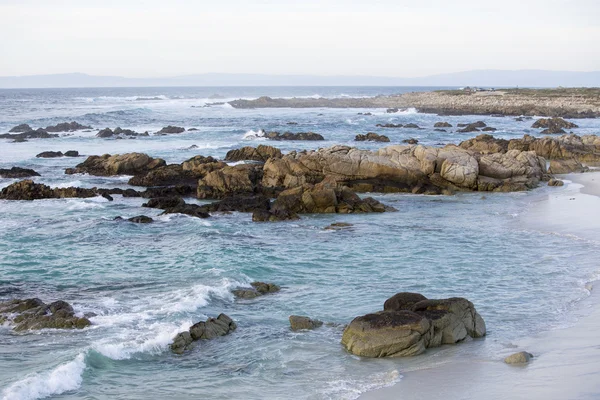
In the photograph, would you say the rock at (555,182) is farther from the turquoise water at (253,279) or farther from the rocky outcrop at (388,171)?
the turquoise water at (253,279)

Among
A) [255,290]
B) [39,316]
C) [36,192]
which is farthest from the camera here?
[36,192]

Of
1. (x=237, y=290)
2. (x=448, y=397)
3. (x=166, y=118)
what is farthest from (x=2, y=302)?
(x=166, y=118)

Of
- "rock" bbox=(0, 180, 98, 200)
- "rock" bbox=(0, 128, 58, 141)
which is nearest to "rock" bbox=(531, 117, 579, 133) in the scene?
"rock" bbox=(0, 128, 58, 141)

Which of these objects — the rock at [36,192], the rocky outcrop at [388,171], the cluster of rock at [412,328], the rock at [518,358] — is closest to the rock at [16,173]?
the rock at [36,192]

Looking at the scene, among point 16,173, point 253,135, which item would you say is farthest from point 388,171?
point 253,135

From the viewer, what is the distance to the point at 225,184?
2744 centimetres

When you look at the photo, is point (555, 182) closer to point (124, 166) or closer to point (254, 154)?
point (254, 154)

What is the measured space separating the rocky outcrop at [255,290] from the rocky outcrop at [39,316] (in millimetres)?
3409

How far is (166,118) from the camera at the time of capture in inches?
2987

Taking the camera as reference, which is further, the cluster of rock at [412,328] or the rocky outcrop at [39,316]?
the rocky outcrop at [39,316]

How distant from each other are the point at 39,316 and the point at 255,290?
15.1 ft

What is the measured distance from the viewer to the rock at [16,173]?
31.1m

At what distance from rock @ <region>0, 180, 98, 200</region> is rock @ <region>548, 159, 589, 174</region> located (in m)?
22.6

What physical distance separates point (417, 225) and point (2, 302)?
13.1 metres
